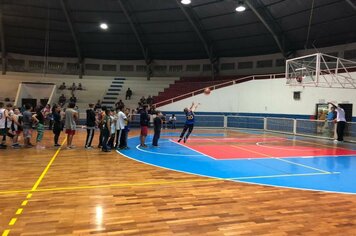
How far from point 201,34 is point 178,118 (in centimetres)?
769

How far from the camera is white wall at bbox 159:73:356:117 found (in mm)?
Answer: 19516

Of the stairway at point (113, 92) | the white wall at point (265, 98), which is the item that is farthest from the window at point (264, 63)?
the stairway at point (113, 92)

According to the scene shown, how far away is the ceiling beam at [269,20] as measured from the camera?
2134 centimetres

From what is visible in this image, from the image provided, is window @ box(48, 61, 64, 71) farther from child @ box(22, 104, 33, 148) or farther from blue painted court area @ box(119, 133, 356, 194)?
blue painted court area @ box(119, 133, 356, 194)

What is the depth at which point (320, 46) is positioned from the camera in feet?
80.1

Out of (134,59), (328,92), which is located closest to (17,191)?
(328,92)

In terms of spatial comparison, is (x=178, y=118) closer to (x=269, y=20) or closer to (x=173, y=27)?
(x=173, y=27)

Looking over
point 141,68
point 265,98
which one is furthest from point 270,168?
point 141,68

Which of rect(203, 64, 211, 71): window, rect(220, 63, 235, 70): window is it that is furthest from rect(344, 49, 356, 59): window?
rect(203, 64, 211, 71): window

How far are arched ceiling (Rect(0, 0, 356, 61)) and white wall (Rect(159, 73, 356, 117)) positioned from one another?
4032 mm

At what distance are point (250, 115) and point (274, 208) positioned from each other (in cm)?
1993

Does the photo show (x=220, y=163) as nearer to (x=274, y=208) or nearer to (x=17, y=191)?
(x=274, y=208)

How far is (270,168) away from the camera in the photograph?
27.0ft

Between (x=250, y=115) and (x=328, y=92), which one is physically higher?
(x=328, y=92)
